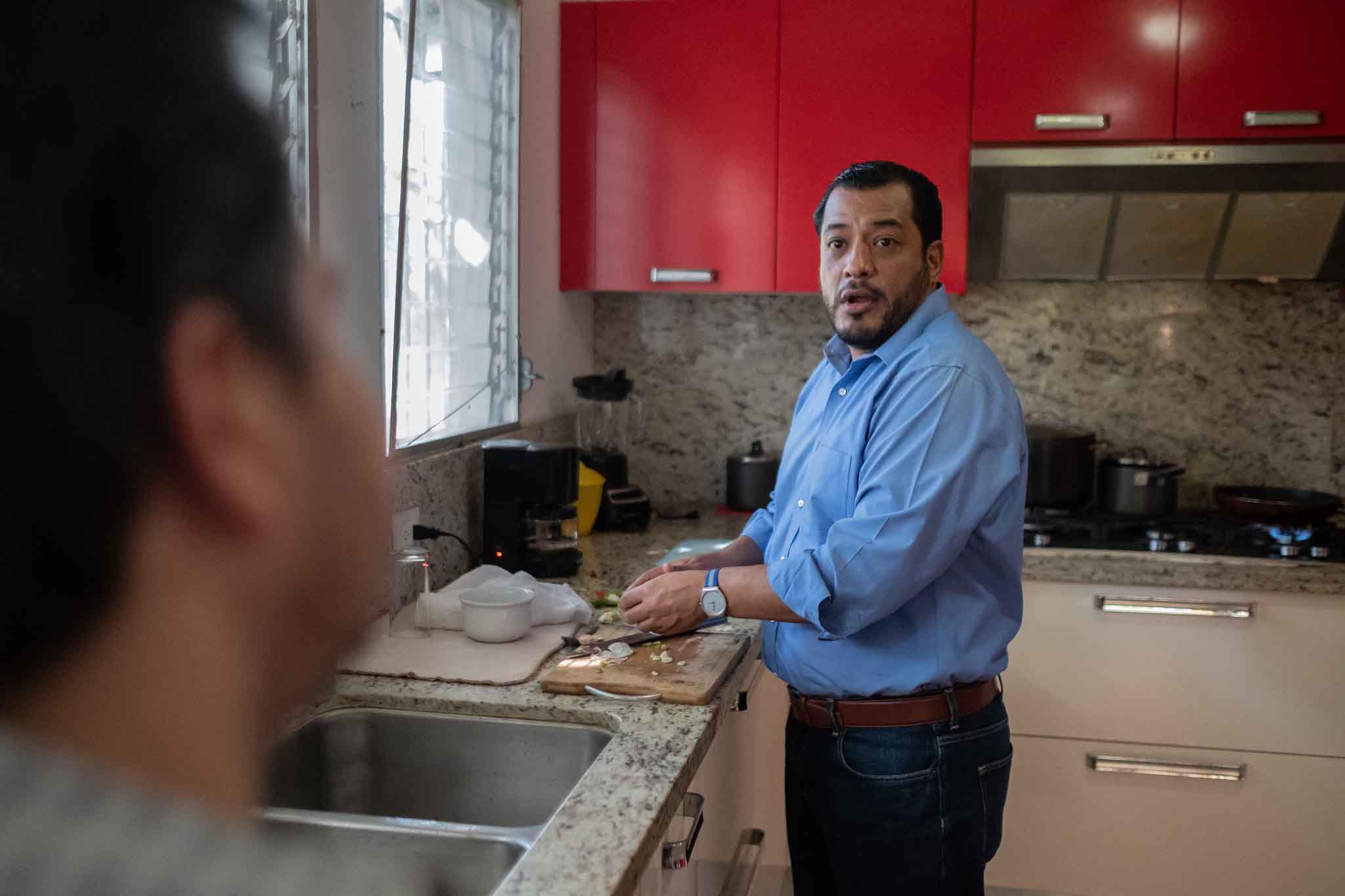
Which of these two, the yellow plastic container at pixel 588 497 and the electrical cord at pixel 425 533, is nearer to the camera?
the electrical cord at pixel 425 533

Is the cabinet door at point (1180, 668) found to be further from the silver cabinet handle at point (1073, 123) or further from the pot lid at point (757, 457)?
the silver cabinet handle at point (1073, 123)

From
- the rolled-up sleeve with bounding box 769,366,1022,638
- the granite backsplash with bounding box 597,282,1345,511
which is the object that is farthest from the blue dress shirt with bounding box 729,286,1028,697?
the granite backsplash with bounding box 597,282,1345,511

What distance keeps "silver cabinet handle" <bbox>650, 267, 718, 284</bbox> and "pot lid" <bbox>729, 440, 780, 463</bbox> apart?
1.65ft

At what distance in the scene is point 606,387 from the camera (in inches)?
110

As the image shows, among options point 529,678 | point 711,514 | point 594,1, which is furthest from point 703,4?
point 529,678

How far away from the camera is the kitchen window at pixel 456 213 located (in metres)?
2.02

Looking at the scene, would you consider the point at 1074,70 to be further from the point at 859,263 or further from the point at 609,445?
the point at 609,445

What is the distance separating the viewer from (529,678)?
1.54 m

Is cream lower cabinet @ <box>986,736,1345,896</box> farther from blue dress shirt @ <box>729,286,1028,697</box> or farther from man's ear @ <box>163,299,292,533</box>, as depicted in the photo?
man's ear @ <box>163,299,292,533</box>

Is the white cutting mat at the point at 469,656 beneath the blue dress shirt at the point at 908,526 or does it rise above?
beneath

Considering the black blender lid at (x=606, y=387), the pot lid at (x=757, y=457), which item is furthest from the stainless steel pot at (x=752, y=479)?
the black blender lid at (x=606, y=387)

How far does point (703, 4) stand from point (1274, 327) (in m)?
1.74

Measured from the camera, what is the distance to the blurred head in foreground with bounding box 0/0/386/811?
0.14 meters

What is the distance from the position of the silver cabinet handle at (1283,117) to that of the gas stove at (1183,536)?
944 millimetres
